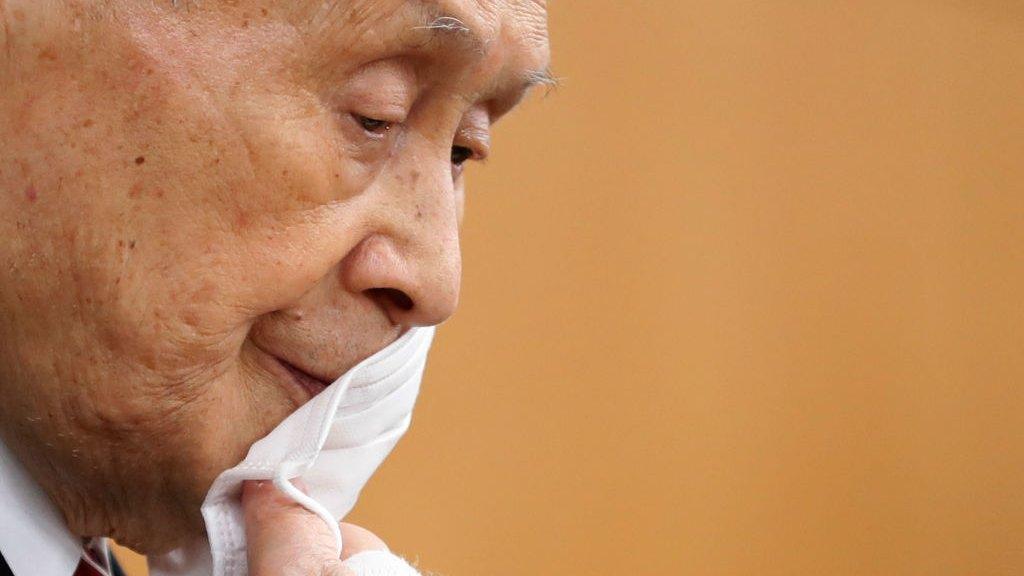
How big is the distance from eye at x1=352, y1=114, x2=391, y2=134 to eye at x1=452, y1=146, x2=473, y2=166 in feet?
0.35

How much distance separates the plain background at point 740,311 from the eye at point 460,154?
645mm

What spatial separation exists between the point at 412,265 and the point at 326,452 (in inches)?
5.7

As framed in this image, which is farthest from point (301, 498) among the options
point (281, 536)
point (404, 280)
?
point (404, 280)

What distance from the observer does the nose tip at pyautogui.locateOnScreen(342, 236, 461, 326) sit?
652 mm

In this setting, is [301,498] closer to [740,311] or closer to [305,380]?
[305,380]

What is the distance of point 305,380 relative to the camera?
2.21 feet

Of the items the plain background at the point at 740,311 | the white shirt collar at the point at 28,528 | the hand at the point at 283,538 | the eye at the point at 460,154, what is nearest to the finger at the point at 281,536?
the hand at the point at 283,538

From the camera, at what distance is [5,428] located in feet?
2.07

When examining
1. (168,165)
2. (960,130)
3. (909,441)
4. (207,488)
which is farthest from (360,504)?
(960,130)

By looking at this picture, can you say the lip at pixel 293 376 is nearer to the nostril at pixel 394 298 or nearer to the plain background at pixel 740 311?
the nostril at pixel 394 298

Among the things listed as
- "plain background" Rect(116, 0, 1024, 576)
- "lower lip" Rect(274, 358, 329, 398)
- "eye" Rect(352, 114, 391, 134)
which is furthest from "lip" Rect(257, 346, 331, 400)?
"plain background" Rect(116, 0, 1024, 576)

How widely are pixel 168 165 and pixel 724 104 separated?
1.28 meters

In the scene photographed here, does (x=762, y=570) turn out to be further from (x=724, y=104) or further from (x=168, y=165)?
(x=168, y=165)

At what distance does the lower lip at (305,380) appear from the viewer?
665 mm
